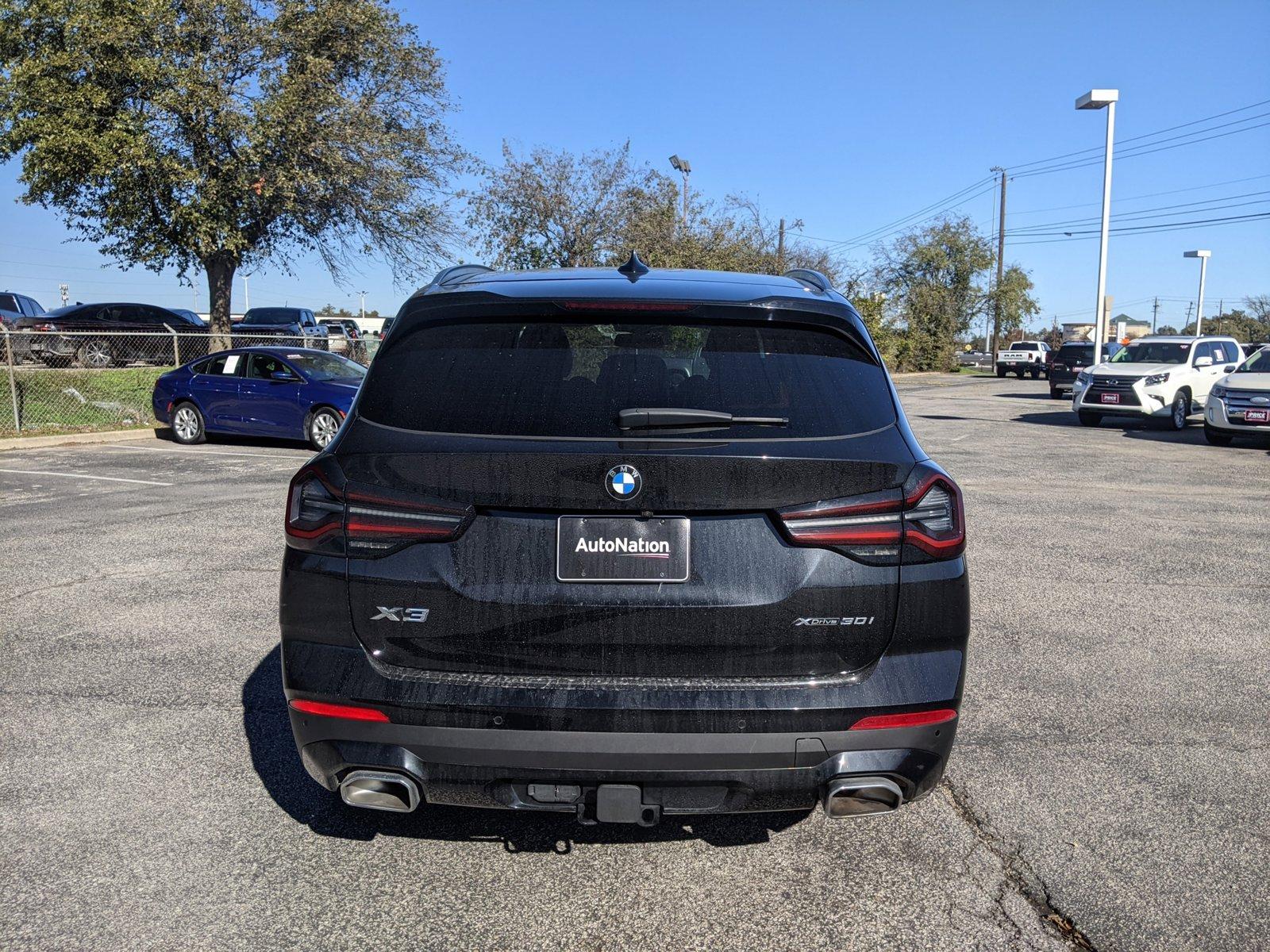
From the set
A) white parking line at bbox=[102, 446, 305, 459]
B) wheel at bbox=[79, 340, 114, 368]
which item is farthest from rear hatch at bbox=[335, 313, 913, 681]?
wheel at bbox=[79, 340, 114, 368]

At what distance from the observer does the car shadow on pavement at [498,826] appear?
3449mm

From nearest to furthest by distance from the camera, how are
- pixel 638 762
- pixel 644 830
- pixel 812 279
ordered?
pixel 638 762, pixel 644 830, pixel 812 279

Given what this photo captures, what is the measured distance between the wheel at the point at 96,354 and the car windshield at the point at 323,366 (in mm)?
5325

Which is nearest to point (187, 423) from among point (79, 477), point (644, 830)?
point (79, 477)

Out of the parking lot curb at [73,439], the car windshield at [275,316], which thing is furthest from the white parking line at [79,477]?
the car windshield at [275,316]

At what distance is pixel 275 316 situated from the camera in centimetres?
3653

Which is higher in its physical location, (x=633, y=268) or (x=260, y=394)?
(x=633, y=268)

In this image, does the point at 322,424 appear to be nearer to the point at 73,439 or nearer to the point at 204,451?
the point at 204,451

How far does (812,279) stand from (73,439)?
16.1 meters

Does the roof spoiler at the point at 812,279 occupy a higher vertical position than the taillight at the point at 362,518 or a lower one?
higher

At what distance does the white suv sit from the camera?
20547mm

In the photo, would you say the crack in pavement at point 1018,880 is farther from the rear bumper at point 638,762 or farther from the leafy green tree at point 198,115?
the leafy green tree at point 198,115

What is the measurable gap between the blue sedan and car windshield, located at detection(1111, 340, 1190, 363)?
15.5 metres

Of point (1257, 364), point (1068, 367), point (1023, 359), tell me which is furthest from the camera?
point (1023, 359)
